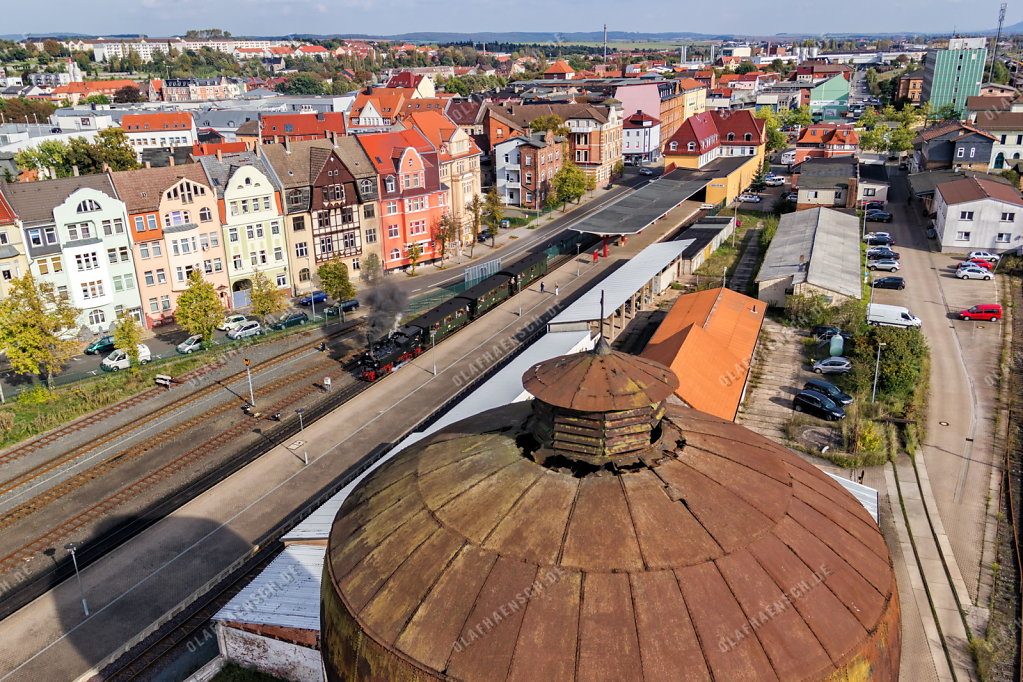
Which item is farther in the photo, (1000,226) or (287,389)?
(1000,226)

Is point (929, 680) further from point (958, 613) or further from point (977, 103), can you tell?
point (977, 103)

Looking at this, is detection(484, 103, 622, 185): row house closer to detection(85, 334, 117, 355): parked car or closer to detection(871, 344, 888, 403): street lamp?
detection(85, 334, 117, 355): parked car

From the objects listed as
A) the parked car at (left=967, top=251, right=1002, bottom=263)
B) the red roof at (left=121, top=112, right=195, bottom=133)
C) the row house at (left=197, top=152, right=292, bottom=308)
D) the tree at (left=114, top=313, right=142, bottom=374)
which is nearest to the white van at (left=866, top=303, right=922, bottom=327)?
the parked car at (left=967, top=251, right=1002, bottom=263)

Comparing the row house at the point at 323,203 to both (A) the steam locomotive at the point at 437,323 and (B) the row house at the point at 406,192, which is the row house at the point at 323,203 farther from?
(A) the steam locomotive at the point at 437,323

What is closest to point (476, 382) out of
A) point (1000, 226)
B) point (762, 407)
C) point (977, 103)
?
point (762, 407)

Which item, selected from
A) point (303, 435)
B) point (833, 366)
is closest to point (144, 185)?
point (303, 435)
